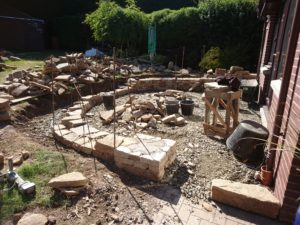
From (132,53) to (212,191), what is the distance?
10.8 metres

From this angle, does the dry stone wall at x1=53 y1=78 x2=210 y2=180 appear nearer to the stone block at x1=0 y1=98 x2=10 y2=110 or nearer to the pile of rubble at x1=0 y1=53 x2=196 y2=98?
the stone block at x1=0 y1=98 x2=10 y2=110

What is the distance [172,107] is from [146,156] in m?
2.88

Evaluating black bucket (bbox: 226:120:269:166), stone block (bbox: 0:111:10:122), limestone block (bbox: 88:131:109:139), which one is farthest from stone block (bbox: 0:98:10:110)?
black bucket (bbox: 226:120:269:166)

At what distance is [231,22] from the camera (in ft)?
38.4

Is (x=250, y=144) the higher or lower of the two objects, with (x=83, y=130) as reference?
higher

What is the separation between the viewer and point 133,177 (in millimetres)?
3547

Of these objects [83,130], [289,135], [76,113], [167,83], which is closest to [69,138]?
[83,130]

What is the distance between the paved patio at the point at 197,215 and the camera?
2.86 m

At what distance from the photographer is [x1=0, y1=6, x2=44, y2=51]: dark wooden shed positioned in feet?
55.0

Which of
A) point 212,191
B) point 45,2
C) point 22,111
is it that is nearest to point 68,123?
point 22,111

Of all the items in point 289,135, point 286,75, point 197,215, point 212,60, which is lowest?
point 197,215

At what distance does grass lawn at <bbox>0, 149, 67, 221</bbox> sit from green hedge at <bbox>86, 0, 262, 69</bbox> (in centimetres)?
895

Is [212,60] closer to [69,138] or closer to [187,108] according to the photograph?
[187,108]

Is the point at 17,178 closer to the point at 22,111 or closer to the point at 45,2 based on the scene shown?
the point at 22,111
